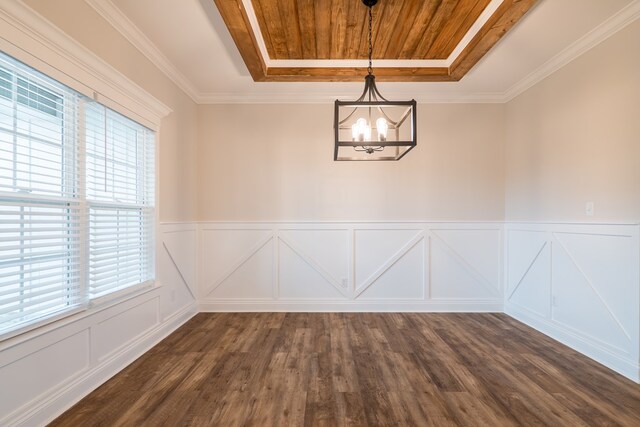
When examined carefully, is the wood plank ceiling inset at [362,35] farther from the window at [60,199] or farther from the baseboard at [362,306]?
the baseboard at [362,306]

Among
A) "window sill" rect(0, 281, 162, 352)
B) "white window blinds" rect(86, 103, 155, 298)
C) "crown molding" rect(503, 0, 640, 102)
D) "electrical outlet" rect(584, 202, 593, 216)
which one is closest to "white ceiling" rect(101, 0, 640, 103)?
"crown molding" rect(503, 0, 640, 102)

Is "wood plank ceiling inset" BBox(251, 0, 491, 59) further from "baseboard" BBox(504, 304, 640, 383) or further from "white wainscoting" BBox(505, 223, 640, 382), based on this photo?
"baseboard" BBox(504, 304, 640, 383)

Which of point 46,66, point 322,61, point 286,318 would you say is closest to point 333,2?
point 322,61

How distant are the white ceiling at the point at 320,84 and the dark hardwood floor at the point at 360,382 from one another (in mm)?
2875

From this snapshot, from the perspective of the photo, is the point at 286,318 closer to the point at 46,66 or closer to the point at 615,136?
the point at 46,66

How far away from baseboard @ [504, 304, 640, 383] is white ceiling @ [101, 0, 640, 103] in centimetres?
274

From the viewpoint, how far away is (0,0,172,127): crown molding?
5.41 feet

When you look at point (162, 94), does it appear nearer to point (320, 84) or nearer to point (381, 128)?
point (320, 84)

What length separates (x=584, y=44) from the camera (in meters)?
2.81

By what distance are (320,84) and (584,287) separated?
355 centimetres

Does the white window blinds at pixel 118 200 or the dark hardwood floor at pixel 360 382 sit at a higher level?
the white window blinds at pixel 118 200

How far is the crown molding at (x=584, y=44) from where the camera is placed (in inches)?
95.0

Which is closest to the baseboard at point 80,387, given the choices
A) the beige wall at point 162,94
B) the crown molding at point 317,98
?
the beige wall at point 162,94

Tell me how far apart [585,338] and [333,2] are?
3.81 meters
